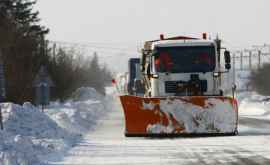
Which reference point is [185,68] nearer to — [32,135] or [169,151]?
[32,135]

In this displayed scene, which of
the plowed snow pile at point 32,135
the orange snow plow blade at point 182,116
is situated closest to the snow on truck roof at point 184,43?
the orange snow plow blade at point 182,116

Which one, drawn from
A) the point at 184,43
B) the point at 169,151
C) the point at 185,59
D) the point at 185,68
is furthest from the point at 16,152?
the point at 184,43

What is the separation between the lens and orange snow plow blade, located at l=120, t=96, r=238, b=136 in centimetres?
1995

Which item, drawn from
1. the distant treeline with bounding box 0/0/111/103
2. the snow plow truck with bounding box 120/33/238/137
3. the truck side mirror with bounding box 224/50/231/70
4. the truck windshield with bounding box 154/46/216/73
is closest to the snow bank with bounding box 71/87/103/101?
the distant treeline with bounding box 0/0/111/103

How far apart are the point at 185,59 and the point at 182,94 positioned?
1.08 meters

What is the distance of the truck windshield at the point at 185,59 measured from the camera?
21.4 metres

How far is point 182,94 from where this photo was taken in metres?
21.7

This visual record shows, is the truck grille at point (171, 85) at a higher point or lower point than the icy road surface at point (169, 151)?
higher

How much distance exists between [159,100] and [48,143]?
524 centimetres

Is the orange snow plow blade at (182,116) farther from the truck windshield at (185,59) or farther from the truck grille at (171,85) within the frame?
the truck windshield at (185,59)

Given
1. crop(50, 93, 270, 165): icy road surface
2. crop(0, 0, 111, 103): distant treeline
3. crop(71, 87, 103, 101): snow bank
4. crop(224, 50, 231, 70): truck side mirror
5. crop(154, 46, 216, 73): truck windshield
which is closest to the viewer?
crop(50, 93, 270, 165): icy road surface

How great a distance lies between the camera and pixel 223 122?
19.9 meters

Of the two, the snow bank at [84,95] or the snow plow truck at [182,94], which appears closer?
the snow plow truck at [182,94]

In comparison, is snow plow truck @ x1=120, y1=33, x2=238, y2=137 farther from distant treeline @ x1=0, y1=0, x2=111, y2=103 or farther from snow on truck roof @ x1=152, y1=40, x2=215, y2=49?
distant treeline @ x1=0, y1=0, x2=111, y2=103
